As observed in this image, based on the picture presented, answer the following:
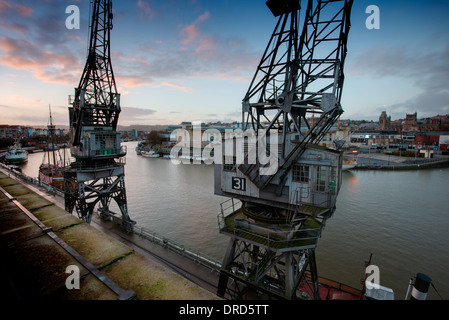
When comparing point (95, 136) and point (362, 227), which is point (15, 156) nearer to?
point (95, 136)

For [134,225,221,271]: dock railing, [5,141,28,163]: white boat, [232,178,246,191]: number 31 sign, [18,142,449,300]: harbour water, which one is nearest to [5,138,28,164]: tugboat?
[5,141,28,163]: white boat

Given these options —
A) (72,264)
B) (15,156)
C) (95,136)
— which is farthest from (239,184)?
(15,156)

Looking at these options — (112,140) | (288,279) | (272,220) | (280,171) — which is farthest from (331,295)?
(112,140)

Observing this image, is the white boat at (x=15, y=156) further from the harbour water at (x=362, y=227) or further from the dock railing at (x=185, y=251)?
the dock railing at (x=185, y=251)

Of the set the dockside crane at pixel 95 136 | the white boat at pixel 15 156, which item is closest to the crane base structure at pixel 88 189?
the dockside crane at pixel 95 136

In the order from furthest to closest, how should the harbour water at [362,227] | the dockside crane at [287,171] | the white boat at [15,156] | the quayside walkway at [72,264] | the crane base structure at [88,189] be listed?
the white boat at [15,156] → the crane base structure at [88,189] → the harbour water at [362,227] → the dockside crane at [287,171] → the quayside walkway at [72,264]

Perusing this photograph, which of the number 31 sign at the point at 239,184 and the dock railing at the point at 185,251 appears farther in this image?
the dock railing at the point at 185,251

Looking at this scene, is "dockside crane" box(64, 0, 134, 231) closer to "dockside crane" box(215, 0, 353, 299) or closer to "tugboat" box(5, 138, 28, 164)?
"dockside crane" box(215, 0, 353, 299)
